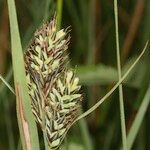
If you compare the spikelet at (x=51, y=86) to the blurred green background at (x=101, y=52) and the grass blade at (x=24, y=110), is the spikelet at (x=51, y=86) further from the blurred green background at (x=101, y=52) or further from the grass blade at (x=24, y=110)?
the blurred green background at (x=101, y=52)

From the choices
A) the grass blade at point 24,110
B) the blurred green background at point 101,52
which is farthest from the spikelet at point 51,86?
the blurred green background at point 101,52

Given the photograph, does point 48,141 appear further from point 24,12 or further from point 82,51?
point 24,12

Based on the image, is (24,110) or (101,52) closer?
(24,110)

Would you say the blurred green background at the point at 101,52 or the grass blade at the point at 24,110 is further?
the blurred green background at the point at 101,52

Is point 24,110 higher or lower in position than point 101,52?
lower

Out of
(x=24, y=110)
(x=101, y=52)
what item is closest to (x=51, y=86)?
(x=24, y=110)

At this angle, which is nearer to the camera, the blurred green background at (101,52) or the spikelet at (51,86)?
the spikelet at (51,86)

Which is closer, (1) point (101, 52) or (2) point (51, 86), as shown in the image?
(2) point (51, 86)

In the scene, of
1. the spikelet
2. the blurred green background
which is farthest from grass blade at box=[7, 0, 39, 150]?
the blurred green background

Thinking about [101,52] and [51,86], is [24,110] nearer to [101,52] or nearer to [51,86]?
[51,86]
